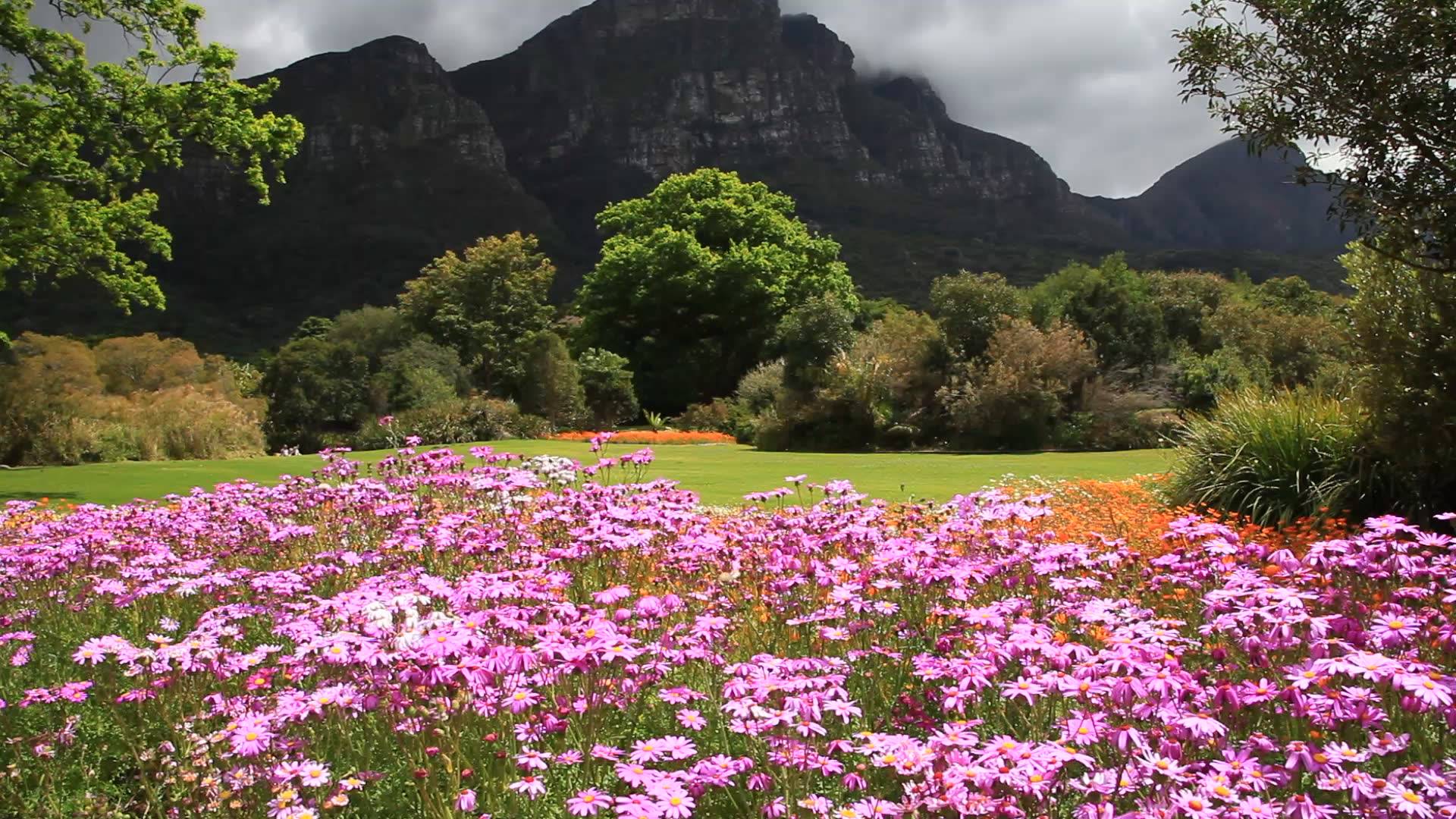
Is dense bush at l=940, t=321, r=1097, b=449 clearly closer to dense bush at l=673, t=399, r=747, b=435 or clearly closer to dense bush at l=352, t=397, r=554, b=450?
dense bush at l=673, t=399, r=747, b=435

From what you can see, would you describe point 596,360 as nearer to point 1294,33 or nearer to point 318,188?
point 1294,33

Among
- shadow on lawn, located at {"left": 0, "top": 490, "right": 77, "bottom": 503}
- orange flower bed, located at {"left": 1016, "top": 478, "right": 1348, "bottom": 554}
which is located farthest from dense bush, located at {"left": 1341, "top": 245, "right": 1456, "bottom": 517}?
shadow on lawn, located at {"left": 0, "top": 490, "right": 77, "bottom": 503}

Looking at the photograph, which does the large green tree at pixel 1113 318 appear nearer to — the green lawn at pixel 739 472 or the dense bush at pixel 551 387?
the green lawn at pixel 739 472

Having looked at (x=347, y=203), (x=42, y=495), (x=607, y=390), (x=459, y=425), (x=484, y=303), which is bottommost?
(x=42, y=495)

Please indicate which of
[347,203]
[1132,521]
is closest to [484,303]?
[1132,521]

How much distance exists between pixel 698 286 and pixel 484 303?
27.2 ft

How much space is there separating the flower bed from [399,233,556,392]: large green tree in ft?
90.0

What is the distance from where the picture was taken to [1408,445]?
7098 mm

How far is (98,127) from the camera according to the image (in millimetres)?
12945

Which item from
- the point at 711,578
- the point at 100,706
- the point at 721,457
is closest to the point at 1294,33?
the point at 711,578

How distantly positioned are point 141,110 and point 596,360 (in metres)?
19.4

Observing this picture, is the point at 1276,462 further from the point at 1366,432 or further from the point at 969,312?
the point at 969,312

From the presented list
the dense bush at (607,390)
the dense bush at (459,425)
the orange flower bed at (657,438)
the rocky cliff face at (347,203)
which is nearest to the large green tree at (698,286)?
the dense bush at (607,390)

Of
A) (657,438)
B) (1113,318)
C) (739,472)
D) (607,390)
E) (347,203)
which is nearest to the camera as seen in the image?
(739,472)
